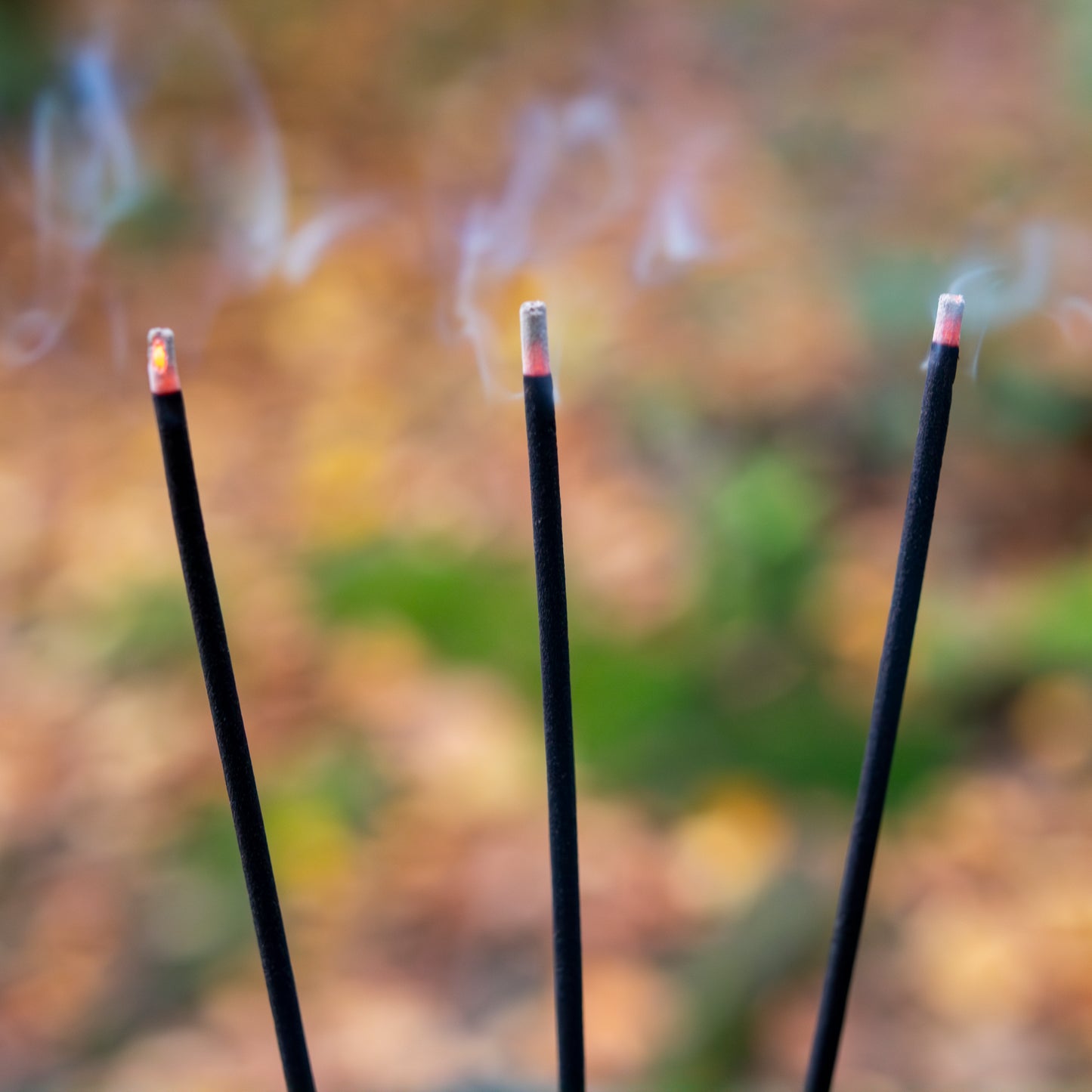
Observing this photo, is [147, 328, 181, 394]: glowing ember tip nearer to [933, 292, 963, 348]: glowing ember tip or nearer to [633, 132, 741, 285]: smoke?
[933, 292, 963, 348]: glowing ember tip

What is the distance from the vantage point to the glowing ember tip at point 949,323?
0.31 metres

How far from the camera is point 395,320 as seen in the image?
2484 millimetres

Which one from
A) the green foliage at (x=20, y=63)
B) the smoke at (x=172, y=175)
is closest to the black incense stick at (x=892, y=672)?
the smoke at (x=172, y=175)

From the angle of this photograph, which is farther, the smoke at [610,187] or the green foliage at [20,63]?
the green foliage at [20,63]

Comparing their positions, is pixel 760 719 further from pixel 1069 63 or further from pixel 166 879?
pixel 1069 63

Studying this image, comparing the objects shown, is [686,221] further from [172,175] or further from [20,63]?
[20,63]

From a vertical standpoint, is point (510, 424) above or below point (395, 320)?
below

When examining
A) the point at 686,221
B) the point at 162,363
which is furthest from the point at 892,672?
the point at 686,221

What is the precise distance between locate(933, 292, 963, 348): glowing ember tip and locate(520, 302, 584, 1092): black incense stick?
10cm

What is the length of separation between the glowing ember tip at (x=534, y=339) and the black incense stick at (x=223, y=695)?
8 cm

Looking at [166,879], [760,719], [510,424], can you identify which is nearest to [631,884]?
[760,719]

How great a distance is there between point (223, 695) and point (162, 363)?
3.6 inches

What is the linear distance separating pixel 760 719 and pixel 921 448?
3.73 ft

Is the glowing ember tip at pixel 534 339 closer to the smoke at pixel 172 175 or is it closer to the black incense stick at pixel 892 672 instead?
the black incense stick at pixel 892 672
